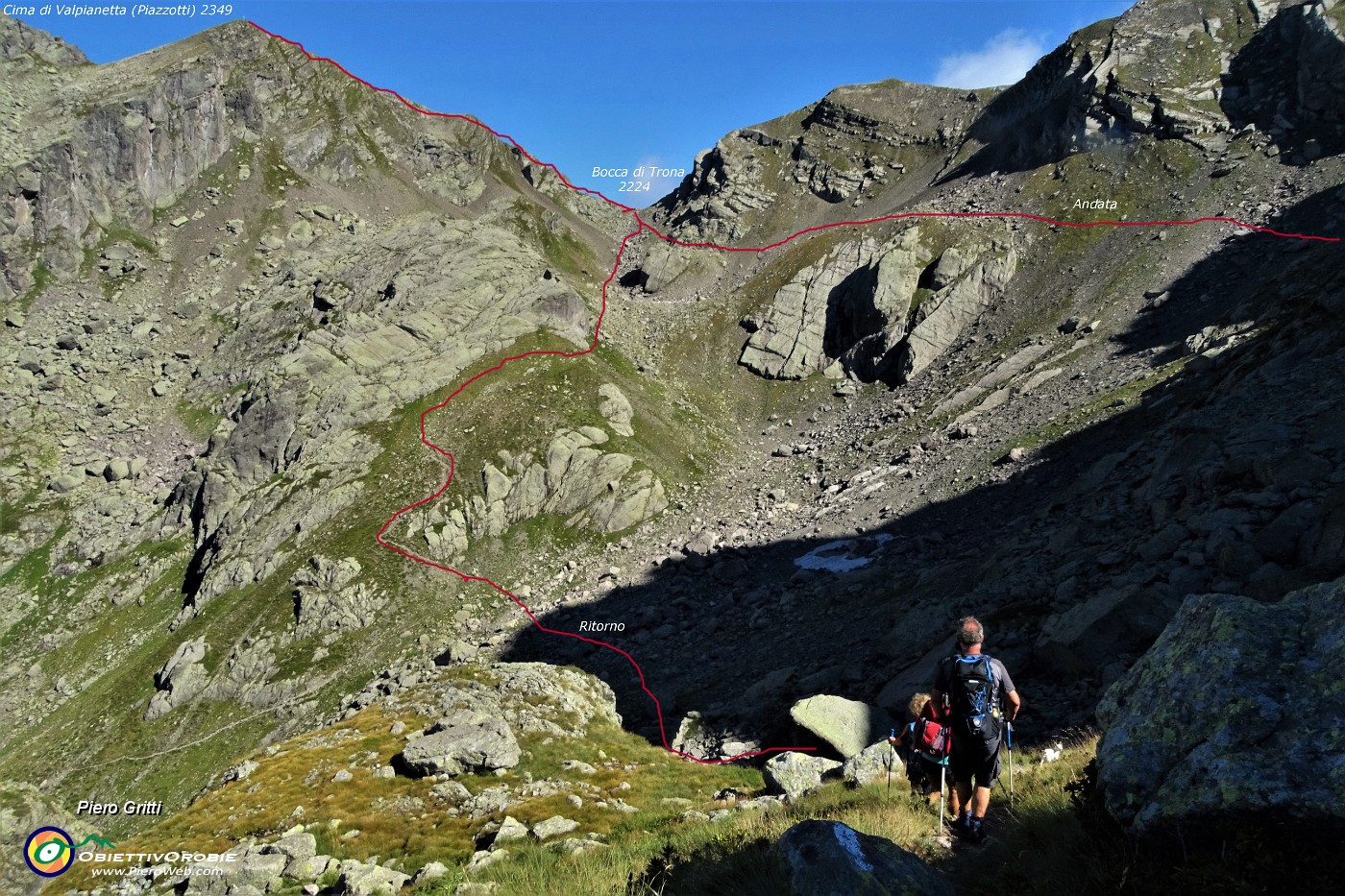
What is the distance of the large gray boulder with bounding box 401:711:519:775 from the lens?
2494 cm

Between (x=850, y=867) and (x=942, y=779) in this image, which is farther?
(x=942, y=779)

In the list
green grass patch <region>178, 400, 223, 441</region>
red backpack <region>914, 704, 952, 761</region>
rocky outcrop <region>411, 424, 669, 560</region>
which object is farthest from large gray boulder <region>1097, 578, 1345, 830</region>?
green grass patch <region>178, 400, 223, 441</region>

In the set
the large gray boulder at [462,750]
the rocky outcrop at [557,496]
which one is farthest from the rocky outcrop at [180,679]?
the large gray boulder at [462,750]

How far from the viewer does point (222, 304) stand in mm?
96938

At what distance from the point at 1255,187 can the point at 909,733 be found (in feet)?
261

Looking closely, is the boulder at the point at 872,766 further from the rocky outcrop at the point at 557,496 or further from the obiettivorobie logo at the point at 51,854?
the rocky outcrop at the point at 557,496

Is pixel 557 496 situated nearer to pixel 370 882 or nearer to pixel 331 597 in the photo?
pixel 331 597

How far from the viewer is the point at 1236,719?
22.5ft

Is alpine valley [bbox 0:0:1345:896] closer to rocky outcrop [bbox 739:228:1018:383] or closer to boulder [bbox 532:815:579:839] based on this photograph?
boulder [bbox 532:815:579:839]

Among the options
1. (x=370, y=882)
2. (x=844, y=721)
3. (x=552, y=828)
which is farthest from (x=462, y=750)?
(x=844, y=721)

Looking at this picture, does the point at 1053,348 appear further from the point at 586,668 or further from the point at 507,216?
the point at 507,216

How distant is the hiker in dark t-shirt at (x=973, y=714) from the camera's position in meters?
9.96

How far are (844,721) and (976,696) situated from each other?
585 inches

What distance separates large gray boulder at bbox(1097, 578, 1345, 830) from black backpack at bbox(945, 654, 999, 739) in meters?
1.81
